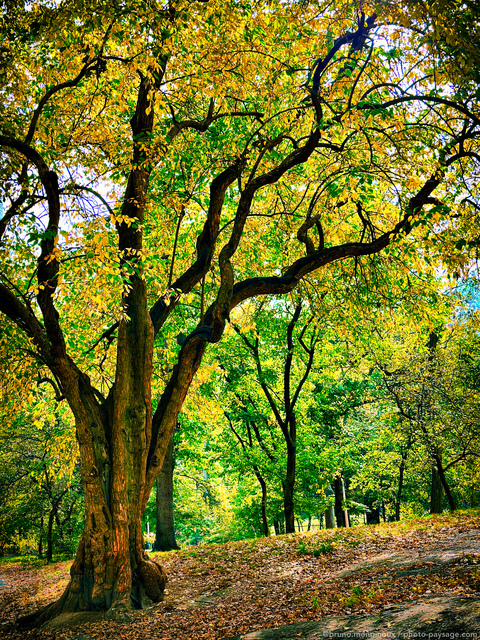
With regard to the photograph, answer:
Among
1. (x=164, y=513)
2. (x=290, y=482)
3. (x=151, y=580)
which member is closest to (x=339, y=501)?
(x=290, y=482)

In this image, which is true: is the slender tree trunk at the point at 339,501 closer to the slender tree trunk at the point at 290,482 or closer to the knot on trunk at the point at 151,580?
the slender tree trunk at the point at 290,482

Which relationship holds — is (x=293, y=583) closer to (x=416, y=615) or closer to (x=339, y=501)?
(x=416, y=615)

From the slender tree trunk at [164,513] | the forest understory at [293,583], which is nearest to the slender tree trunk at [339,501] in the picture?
the slender tree trunk at [164,513]

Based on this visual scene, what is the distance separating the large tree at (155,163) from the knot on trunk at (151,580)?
27 millimetres

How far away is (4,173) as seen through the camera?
7.86m

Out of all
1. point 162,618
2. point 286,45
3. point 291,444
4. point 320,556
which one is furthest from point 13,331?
point 291,444

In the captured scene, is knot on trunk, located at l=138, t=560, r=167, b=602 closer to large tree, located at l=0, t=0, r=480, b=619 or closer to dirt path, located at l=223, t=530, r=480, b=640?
large tree, located at l=0, t=0, r=480, b=619

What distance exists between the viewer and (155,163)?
8.36 meters

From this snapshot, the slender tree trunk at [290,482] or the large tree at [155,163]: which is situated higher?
the large tree at [155,163]

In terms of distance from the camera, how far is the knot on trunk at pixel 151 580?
25.0ft

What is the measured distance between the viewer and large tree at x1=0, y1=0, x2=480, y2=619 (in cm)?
636

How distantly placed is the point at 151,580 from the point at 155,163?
285 inches

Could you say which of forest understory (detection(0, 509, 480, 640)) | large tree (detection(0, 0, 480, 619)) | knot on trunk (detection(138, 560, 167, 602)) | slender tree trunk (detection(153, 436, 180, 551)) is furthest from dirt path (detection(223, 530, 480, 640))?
slender tree trunk (detection(153, 436, 180, 551))

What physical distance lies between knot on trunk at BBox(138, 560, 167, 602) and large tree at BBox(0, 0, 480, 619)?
0.09ft
